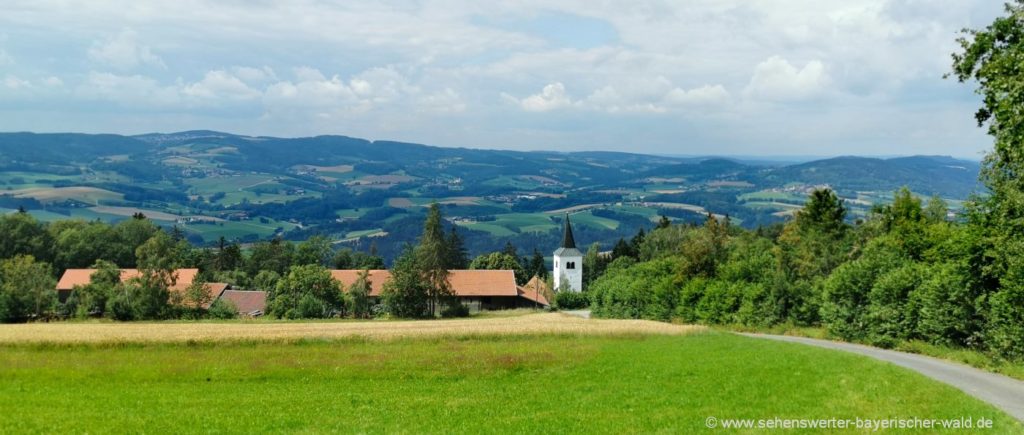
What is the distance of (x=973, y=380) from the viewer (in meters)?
24.1

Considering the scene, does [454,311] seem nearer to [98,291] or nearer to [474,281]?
[474,281]

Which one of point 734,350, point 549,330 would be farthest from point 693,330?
point 734,350

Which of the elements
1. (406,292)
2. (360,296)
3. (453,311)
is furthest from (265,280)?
(453,311)

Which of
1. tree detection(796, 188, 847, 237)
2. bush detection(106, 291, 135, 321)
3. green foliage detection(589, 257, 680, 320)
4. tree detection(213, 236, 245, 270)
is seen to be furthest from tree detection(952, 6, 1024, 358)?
tree detection(213, 236, 245, 270)

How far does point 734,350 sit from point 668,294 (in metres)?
33.3

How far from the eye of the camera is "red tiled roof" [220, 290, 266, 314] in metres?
98.3

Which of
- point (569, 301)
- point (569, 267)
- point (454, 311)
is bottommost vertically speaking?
point (569, 301)

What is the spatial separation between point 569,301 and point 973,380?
279 feet

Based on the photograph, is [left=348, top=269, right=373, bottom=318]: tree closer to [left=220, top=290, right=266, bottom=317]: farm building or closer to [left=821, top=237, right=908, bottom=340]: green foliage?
[left=220, top=290, right=266, bottom=317]: farm building

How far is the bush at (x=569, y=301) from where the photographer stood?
108 metres

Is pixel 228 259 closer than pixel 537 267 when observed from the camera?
Yes

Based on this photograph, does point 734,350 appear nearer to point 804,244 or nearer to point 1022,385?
point 1022,385

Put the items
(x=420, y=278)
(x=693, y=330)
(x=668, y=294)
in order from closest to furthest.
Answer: (x=693, y=330) → (x=668, y=294) → (x=420, y=278)

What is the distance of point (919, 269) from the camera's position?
1425 inches
